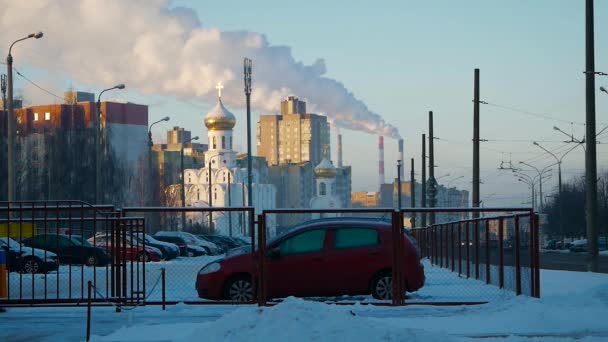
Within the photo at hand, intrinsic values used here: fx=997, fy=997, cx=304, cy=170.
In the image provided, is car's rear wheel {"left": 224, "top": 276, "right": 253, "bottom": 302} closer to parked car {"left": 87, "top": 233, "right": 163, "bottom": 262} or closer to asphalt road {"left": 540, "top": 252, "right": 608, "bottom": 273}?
parked car {"left": 87, "top": 233, "right": 163, "bottom": 262}

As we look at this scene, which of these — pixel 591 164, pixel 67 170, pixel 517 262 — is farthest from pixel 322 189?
pixel 517 262

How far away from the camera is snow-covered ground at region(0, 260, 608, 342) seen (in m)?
10.6

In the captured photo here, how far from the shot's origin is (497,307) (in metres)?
16.5

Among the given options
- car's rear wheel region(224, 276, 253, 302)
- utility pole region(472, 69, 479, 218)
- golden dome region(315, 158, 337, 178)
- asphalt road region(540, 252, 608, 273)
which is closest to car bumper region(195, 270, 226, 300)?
car's rear wheel region(224, 276, 253, 302)

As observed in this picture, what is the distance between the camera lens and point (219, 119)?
13900 cm

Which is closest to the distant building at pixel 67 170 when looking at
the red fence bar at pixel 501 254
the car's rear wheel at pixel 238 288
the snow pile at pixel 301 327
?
the red fence bar at pixel 501 254

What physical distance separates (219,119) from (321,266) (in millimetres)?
122160

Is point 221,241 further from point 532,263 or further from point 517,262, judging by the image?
point 532,263

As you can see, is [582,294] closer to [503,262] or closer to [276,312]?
[503,262]

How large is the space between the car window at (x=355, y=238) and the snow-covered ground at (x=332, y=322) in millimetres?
1620

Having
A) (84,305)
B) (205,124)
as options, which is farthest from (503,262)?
(205,124)

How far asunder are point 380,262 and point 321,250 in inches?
42.5

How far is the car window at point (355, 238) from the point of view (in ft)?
58.9

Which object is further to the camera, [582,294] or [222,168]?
[222,168]
